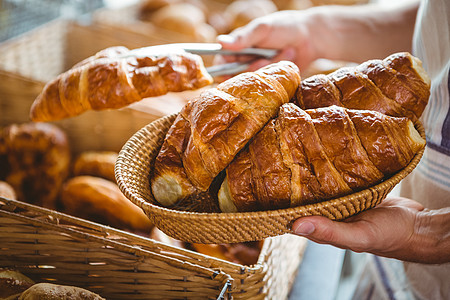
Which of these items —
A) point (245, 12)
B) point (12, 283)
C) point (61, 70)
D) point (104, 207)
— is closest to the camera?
point (12, 283)

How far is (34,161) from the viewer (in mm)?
1681

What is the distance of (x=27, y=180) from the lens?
1.64m

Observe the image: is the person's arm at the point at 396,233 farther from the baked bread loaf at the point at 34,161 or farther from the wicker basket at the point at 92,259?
the baked bread loaf at the point at 34,161

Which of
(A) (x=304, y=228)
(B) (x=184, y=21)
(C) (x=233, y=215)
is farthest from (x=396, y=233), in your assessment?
(B) (x=184, y=21)

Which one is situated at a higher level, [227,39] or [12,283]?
[227,39]

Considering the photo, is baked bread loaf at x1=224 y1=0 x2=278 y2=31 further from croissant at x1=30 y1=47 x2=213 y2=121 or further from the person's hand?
croissant at x1=30 y1=47 x2=213 y2=121

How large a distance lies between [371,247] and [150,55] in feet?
2.43

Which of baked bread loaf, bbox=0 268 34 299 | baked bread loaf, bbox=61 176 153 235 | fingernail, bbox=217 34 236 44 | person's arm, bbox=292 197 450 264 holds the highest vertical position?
fingernail, bbox=217 34 236 44

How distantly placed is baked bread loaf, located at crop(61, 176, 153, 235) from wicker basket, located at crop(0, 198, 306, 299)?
1.47ft

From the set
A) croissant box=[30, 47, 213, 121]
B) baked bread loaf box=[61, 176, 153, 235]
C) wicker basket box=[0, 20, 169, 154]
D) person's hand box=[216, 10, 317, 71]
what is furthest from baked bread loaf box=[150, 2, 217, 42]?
croissant box=[30, 47, 213, 121]

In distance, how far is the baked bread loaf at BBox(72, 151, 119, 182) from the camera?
1647 mm

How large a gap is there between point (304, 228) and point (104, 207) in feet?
3.05

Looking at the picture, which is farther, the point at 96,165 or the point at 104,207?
the point at 96,165

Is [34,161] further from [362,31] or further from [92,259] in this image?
[362,31]
